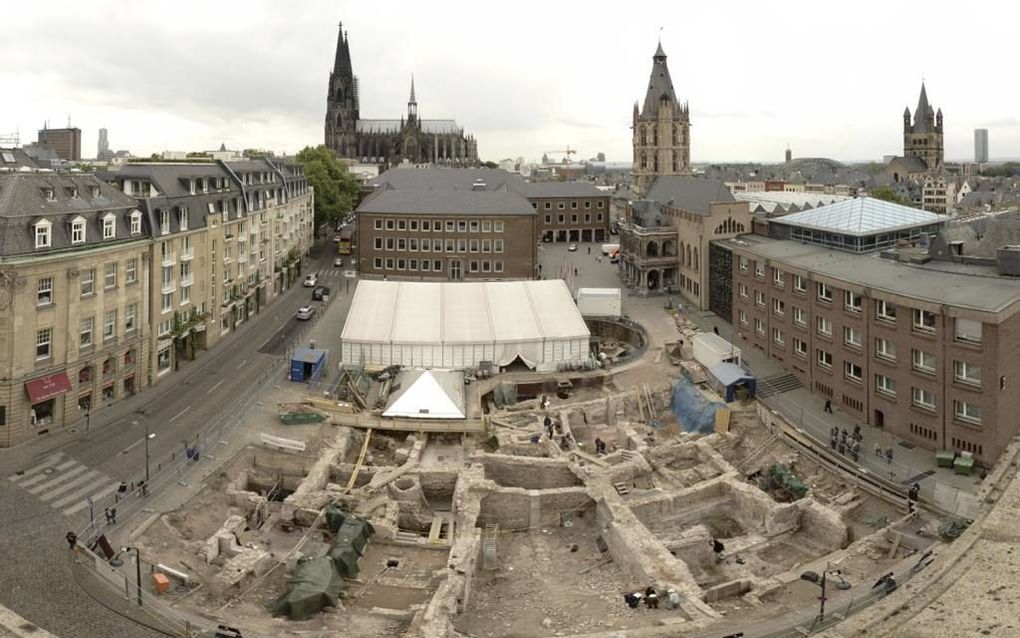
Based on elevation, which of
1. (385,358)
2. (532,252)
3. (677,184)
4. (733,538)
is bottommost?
(733,538)

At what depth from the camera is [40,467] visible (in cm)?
4234

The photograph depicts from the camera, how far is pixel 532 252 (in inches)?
3775

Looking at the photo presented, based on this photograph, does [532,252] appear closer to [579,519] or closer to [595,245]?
[595,245]

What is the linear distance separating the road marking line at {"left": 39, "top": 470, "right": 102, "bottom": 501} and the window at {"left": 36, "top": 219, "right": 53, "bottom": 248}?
14.0 m

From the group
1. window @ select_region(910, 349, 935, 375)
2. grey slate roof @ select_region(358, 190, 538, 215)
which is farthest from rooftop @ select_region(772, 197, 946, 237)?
grey slate roof @ select_region(358, 190, 538, 215)

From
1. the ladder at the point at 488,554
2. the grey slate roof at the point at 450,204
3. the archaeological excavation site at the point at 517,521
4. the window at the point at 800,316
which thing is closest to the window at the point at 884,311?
the window at the point at 800,316

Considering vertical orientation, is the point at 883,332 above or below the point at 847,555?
above

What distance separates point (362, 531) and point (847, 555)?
22.0 meters

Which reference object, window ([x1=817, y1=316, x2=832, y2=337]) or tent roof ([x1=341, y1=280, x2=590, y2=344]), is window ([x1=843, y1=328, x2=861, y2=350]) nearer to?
window ([x1=817, y1=316, x2=832, y2=337])

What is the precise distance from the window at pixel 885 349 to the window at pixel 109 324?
48.0 metres

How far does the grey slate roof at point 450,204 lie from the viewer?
3745 inches

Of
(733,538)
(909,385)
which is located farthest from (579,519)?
(909,385)

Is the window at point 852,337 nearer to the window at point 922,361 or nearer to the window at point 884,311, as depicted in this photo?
the window at point 884,311

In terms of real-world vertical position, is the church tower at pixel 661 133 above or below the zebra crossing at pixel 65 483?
above
